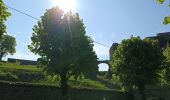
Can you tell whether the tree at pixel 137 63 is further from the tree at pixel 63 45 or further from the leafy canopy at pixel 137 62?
the tree at pixel 63 45

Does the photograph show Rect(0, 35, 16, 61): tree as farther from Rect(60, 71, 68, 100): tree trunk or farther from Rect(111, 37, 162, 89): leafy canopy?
Rect(60, 71, 68, 100): tree trunk

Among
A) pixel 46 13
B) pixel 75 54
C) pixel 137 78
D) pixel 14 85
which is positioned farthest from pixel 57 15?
pixel 137 78

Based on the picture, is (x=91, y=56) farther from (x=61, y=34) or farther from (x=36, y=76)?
(x=36, y=76)

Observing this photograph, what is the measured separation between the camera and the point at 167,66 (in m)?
43.8

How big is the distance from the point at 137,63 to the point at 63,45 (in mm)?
14954

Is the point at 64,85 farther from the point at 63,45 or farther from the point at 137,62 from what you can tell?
the point at 137,62

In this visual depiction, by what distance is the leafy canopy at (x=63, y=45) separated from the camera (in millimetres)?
31969

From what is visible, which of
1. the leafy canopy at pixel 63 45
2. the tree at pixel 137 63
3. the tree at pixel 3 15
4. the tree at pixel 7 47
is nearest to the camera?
the tree at pixel 3 15

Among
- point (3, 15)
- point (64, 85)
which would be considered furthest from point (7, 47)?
point (3, 15)

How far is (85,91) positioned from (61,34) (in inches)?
468

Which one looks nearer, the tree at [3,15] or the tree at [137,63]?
the tree at [3,15]

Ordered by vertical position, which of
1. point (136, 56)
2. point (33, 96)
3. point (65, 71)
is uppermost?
point (136, 56)

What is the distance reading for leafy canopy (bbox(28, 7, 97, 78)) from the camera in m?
32.0

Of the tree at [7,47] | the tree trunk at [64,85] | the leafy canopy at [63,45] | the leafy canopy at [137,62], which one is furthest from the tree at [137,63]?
the tree at [7,47]
